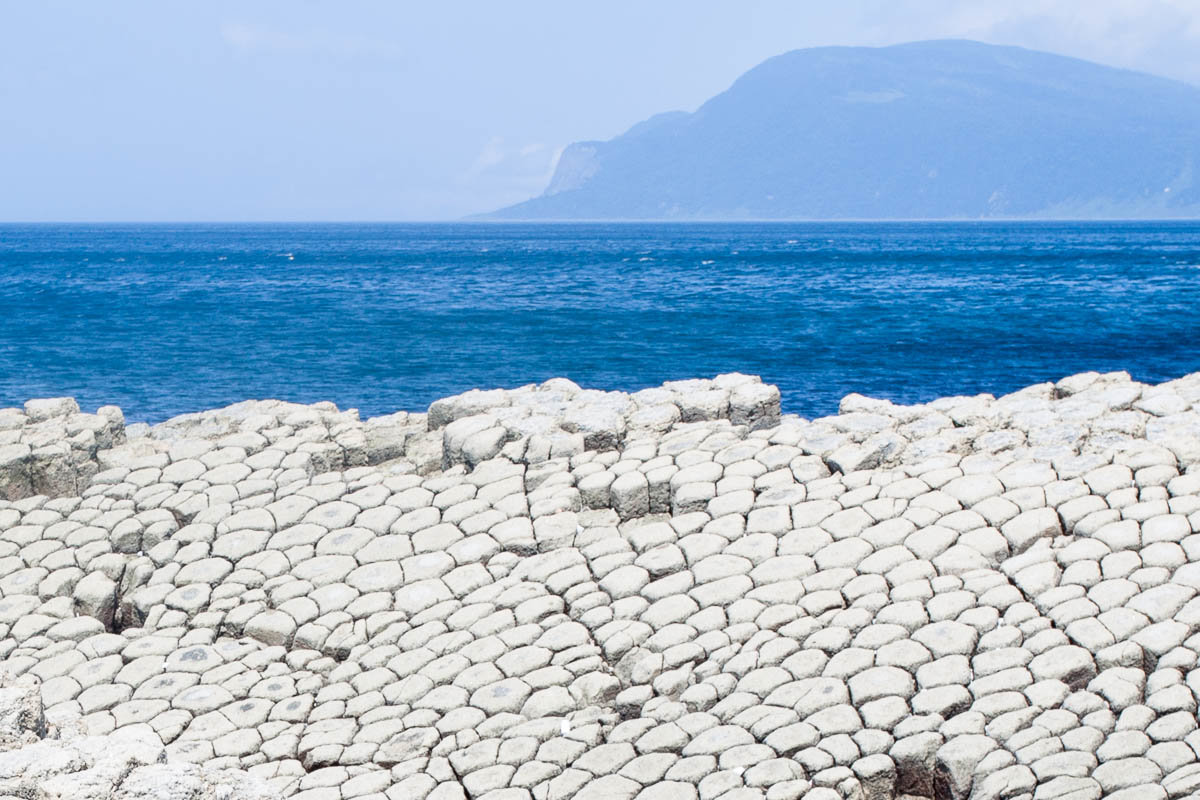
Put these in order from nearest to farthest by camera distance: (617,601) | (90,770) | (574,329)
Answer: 1. (90,770)
2. (617,601)
3. (574,329)

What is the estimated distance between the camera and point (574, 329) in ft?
129

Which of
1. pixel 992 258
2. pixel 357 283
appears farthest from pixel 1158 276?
pixel 357 283

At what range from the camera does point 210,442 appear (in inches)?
444

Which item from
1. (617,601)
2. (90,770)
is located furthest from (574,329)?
(90,770)

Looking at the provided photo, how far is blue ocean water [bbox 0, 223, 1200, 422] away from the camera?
2830 cm

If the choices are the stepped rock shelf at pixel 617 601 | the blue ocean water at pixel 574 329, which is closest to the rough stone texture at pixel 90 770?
the stepped rock shelf at pixel 617 601

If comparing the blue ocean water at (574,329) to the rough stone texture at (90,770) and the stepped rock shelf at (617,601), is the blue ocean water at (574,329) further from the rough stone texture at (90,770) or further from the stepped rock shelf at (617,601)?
the rough stone texture at (90,770)

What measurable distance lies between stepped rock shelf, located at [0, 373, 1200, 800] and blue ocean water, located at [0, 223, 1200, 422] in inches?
543

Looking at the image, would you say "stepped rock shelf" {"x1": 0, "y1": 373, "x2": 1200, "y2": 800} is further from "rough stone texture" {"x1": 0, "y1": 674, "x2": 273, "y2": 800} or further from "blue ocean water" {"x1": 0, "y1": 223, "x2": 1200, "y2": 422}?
"blue ocean water" {"x1": 0, "y1": 223, "x2": 1200, "y2": 422}

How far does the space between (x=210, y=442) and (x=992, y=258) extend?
3086 inches

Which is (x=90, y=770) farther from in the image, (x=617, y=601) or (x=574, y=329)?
(x=574, y=329)

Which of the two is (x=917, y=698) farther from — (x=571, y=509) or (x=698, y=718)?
(x=571, y=509)

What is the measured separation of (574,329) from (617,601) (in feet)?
102

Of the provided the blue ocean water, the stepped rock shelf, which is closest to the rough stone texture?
the stepped rock shelf
